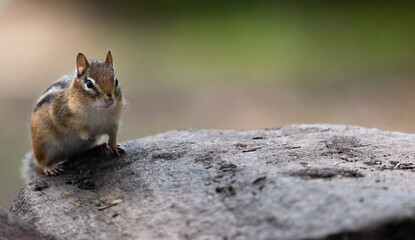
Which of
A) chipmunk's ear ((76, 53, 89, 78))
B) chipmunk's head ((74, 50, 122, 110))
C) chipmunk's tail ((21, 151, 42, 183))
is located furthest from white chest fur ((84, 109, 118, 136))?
chipmunk's tail ((21, 151, 42, 183))

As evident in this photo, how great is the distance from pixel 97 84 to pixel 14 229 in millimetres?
1138

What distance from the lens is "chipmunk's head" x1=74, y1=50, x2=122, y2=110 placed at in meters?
3.44

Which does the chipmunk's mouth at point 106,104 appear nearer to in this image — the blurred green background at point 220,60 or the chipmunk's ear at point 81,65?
the chipmunk's ear at point 81,65

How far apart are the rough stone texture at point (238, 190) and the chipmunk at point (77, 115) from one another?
0.16m

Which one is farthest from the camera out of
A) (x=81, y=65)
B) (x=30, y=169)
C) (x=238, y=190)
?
(x=30, y=169)

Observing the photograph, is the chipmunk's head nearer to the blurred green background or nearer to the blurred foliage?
the blurred green background

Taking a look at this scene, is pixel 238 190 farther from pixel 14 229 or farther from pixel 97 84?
pixel 97 84

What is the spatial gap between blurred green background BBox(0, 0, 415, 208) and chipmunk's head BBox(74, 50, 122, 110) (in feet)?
10.7

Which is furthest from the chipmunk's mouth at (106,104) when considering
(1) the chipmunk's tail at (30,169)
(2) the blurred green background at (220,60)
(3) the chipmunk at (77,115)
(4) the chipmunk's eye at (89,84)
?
(2) the blurred green background at (220,60)

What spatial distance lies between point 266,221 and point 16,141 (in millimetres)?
6463

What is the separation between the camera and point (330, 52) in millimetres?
10016

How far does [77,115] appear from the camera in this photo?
12.0 feet

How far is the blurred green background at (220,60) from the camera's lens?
8188 millimetres

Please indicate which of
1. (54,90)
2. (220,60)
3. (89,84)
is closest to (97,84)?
(89,84)
